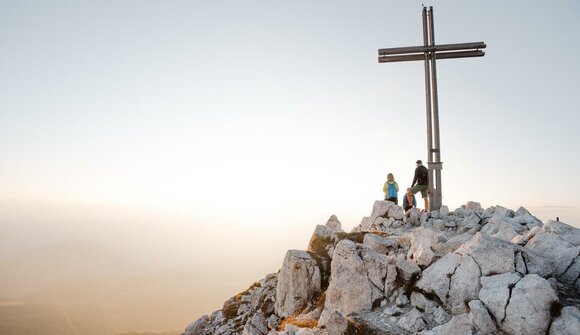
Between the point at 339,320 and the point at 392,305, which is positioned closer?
the point at 339,320

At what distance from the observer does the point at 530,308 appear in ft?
28.5

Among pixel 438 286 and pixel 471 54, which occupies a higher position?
pixel 471 54

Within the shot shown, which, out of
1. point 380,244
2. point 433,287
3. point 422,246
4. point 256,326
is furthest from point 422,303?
point 256,326

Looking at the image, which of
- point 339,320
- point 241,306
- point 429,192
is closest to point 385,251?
point 339,320

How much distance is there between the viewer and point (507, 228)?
45.6 ft

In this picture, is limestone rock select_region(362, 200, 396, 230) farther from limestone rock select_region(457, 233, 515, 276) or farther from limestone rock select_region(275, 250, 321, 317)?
limestone rock select_region(457, 233, 515, 276)

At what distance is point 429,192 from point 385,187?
2791mm

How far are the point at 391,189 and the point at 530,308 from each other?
14971 mm

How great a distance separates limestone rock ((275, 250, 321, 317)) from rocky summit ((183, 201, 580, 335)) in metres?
0.04

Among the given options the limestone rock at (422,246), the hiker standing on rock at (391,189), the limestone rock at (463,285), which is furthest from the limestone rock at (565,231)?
the hiker standing on rock at (391,189)

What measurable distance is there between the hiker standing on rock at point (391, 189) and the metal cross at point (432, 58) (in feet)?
7.01

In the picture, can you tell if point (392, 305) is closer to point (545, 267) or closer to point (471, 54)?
point (545, 267)

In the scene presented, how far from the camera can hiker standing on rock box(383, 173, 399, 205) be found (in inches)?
922

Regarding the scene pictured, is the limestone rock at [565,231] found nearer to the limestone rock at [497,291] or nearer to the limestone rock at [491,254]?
the limestone rock at [491,254]
